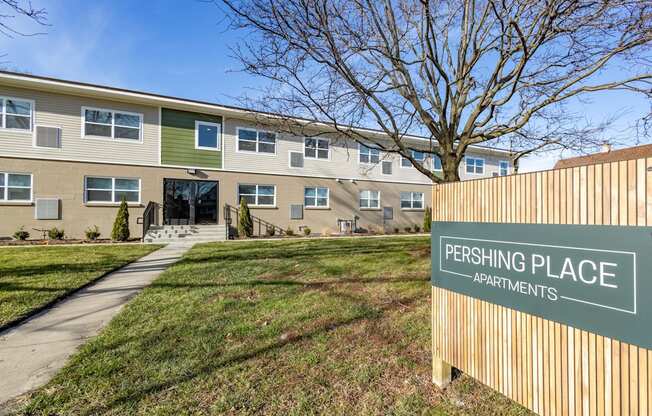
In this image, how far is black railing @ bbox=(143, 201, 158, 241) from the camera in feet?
43.3

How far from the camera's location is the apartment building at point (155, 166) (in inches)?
488

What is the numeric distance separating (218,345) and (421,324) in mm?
2406

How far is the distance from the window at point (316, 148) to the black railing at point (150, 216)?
7848 mm

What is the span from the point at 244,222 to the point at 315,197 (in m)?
4.42

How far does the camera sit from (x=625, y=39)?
468 cm

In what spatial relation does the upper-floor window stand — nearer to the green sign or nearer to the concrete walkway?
the concrete walkway

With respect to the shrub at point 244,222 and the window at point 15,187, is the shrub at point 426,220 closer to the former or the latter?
the shrub at point 244,222

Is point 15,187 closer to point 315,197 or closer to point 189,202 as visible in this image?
point 189,202

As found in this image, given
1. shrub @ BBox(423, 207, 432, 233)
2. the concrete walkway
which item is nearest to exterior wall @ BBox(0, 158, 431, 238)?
shrub @ BBox(423, 207, 432, 233)

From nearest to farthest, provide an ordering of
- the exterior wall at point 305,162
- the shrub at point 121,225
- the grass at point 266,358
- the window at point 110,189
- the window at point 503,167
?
1. the grass at point 266,358
2. the shrub at point 121,225
3. the window at point 110,189
4. the exterior wall at point 305,162
5. the window at point 503,167

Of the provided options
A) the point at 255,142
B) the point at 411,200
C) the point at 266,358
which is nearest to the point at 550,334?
the point at 266,358

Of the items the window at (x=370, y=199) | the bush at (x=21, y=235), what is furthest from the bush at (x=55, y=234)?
the window at (x=370, y=199)

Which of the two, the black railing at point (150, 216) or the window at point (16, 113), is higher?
the window at point (16, 113)

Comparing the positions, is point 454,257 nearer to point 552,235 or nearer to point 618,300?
point 552,235
